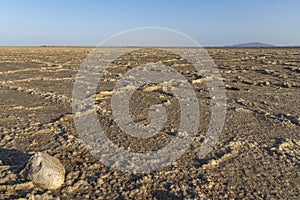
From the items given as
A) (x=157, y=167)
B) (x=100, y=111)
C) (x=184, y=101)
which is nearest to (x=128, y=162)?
(x=157, y=167)

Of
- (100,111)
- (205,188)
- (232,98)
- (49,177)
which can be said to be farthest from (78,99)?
(205,188)

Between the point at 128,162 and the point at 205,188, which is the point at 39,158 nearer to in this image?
the point at 128,162

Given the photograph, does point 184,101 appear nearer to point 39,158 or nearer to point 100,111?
point 100,111

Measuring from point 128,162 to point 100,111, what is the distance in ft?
6.30

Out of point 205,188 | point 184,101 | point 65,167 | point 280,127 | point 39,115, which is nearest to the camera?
point 205,188

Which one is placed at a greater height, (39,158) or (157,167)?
(39,158)

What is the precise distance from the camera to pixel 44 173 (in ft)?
8.03

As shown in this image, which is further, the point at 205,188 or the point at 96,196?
the point at 205,188

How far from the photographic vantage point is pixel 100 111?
471 centimetres

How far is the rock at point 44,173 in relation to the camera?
2.42 metres

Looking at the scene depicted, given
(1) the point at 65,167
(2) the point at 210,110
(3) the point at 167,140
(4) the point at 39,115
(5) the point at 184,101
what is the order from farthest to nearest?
(5) the point at 184,101 → (2) the point at 210,110 → (4) the point at 39,115 → (3) the point at 167,140 → (1) the point at 65,167

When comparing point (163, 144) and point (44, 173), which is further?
point (163, 144)

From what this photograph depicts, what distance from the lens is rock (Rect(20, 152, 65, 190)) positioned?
2420 mm

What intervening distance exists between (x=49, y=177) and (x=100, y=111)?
2.32 m
